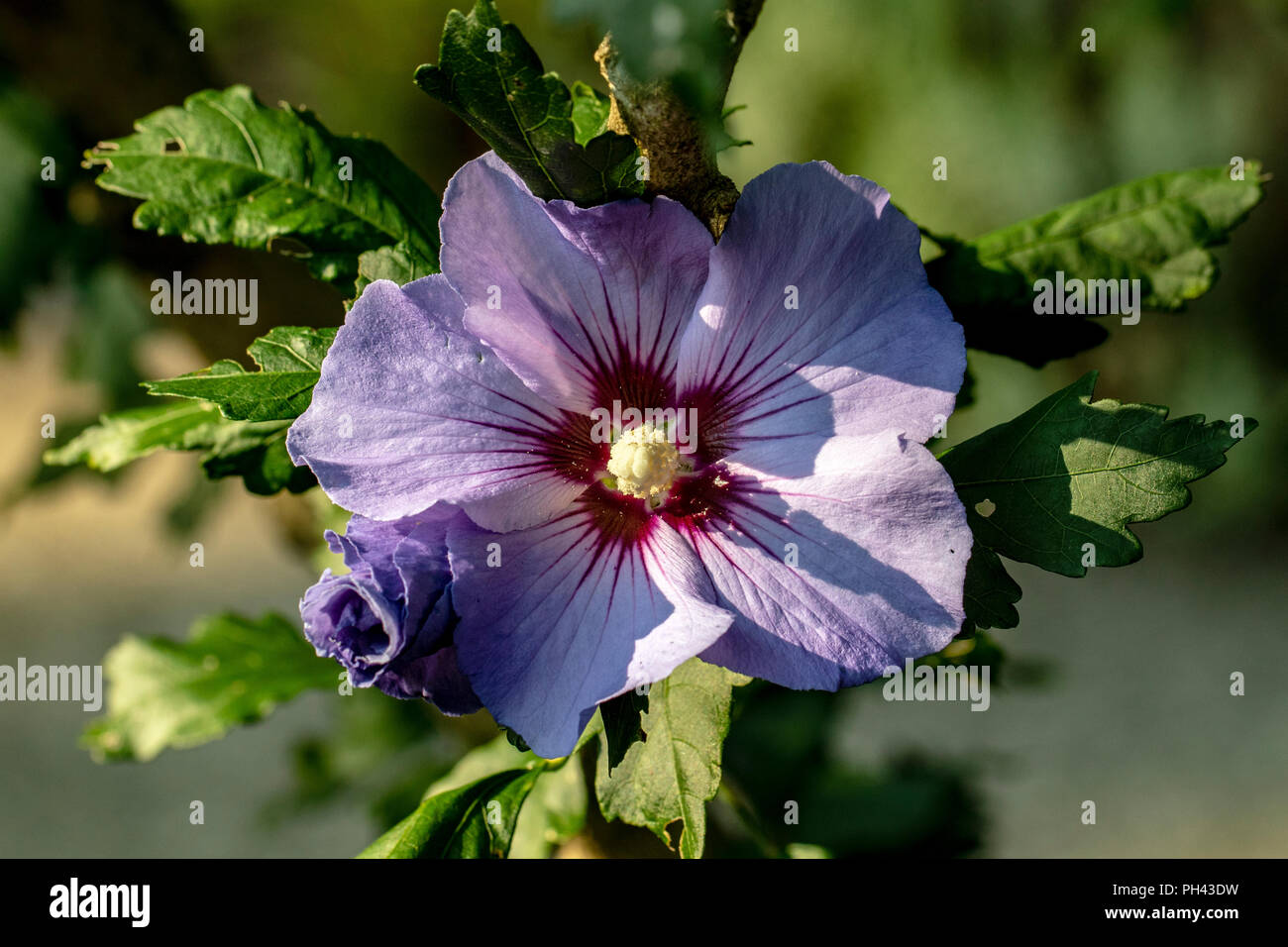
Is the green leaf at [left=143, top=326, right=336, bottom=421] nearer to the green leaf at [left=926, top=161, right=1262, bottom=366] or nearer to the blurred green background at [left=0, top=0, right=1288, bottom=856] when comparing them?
the green leaf at [left=926, top=161, right=1262, bottom=366]

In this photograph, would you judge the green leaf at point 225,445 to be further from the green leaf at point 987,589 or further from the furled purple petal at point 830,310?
the green leaf at point 987,589

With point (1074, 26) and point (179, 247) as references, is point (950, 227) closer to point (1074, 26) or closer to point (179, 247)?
point (1074, 26)

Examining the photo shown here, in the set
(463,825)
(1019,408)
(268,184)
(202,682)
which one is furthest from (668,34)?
(1019,408)

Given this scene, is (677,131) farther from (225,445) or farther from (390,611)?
(225,445)

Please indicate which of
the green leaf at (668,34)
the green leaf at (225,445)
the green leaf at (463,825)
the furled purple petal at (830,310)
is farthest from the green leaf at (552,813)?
the green leaf at (668,34)

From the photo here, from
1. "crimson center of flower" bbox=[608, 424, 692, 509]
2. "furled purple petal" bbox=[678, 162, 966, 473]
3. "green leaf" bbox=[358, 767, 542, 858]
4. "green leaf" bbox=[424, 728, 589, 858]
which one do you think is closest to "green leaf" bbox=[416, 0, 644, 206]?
"furled purple petal" bbox=[678, 162, 966, 473]
